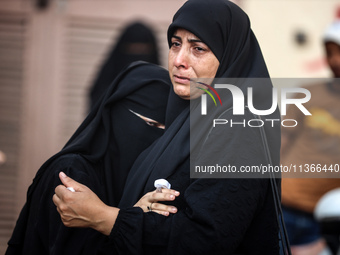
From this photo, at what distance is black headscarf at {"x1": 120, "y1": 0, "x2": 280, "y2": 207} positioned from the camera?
7.89 ft

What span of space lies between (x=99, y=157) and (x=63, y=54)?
3143 millimetres

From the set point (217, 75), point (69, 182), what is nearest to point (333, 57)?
point (217, 75)

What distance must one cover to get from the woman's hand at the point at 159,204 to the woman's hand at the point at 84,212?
0.39 ft

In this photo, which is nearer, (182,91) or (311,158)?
(182,91)

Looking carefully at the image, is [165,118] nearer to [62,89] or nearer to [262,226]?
[262,226]

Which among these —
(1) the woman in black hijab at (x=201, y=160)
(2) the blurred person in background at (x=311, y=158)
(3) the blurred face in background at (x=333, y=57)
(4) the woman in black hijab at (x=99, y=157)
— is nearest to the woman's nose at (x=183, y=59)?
(1) the woman in black hijab at (x=201, y=160)

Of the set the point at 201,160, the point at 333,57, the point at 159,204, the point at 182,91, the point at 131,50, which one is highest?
the point at 131,50

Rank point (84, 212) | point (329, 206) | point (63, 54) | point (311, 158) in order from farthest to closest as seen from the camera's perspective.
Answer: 1. point (63, 54)
2. point (311, 158)
3. point (329, 206)
4. point (84, 212)

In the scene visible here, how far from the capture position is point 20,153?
215 inches

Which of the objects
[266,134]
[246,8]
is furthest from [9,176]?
[266,134]

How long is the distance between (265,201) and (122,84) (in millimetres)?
904

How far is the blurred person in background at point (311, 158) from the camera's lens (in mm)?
4285

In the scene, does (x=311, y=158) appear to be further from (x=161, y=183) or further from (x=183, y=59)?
(x=161, y=183)

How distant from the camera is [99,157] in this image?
8.73ft
